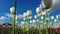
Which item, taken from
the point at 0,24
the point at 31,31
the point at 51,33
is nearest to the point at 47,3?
the point at 0,24

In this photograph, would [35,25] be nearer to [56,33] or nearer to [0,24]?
[56,33]

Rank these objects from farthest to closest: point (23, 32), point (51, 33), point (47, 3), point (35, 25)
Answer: point (51, 33) < point (35, 25) < point (23, 32) < point (47, 3)

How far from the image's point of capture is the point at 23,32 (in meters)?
1.38

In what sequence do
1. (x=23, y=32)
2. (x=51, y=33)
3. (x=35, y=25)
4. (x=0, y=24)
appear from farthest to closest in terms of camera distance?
1. (x=51, y=33)
2. (x=35, y=25)
3. (x=23, y=32)
4. (x=0, y=24)

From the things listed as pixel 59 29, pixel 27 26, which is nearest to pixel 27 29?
pixel 27 26

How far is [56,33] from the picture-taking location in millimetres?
1623

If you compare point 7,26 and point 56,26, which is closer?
point 7,26

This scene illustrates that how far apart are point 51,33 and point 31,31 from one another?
21 centimetres

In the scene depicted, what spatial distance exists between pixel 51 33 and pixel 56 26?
92 millimetres

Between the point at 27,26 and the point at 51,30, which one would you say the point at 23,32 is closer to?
the point at 27,26

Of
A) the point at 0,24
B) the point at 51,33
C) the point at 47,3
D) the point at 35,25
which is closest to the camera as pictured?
the point at 47,3

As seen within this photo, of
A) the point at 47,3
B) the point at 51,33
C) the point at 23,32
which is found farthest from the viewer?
the point at 51,33

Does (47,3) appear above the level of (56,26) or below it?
above

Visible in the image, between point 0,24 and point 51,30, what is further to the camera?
point 51,30
